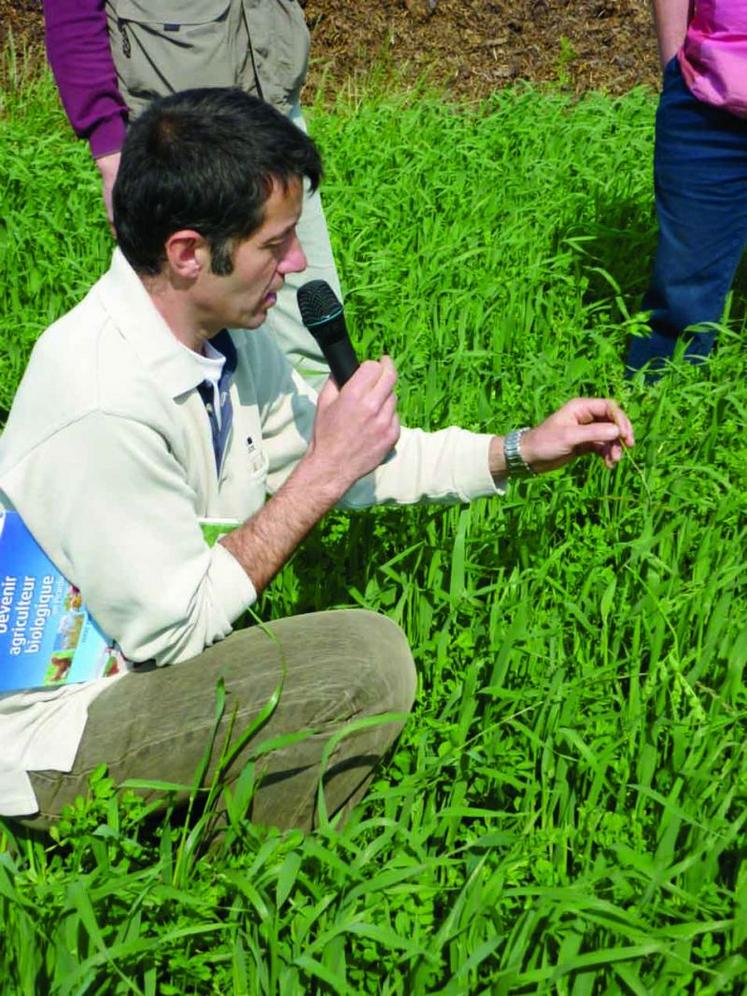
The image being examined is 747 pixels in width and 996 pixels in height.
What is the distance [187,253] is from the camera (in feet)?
7.07

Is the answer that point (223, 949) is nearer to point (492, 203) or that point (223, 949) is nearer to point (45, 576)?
point (45, 576)

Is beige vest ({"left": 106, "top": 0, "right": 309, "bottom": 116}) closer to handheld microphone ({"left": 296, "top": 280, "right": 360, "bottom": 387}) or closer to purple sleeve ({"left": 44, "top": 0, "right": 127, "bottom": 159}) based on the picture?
purple sleeve ({"left": 44, "top": 0, "right": 127, "bottom": 159})

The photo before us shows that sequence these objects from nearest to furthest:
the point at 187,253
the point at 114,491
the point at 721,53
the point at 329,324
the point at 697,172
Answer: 1. the point at 114,491
2. the point at 187,253
3. the point at 329,324
4. the point at 721,53
5. the point at 697,172

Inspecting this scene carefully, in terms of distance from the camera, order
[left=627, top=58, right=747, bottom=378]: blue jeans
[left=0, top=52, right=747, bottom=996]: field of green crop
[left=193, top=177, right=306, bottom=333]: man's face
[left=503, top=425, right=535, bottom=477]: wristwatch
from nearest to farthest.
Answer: [left=0, top=52, right=747, bottom=996]: field of green crop → [left=193, top=177, right=306, bottom=333]: man's face → [left=503, top=425, right=535, bottom=477]: wristwatch → [left=627, top=58, right=747, bottom=378]: blue jeans

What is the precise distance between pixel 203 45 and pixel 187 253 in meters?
1.25

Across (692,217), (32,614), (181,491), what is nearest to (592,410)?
(181,491)

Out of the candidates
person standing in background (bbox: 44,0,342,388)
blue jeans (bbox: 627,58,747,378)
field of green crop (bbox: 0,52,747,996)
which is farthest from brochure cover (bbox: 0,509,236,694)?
blue jeans (bbox: 627,58,747,378)

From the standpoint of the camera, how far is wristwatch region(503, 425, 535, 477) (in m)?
2.52

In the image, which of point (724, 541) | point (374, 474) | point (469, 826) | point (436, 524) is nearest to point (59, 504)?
point (374, 474)

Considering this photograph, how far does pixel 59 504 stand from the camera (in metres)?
2.06

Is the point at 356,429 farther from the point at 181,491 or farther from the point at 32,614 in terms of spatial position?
the point at 32,614

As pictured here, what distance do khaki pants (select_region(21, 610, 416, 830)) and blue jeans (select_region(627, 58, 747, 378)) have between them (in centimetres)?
169

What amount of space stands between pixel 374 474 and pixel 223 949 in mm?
991

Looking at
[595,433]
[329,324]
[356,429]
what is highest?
[329,324]
